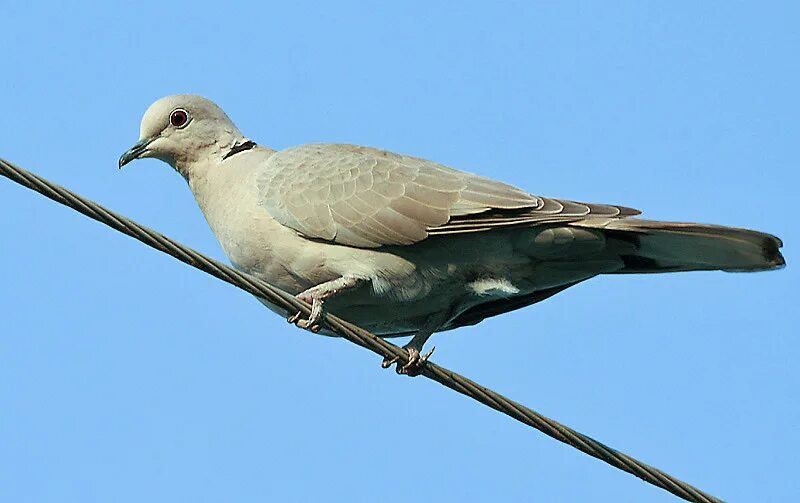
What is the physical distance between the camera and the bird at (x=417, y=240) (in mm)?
6926

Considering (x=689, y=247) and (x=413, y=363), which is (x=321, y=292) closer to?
(x=413, y=363)

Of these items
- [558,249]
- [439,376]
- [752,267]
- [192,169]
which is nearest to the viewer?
[439,376]

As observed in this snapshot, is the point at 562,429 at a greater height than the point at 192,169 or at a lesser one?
lesser

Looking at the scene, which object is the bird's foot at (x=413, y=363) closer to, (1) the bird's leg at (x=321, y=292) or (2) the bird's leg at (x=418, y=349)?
(2) the bird's leg at (x=418, y=349)

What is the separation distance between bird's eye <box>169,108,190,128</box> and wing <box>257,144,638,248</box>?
0.96 meters

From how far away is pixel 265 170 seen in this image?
759cm

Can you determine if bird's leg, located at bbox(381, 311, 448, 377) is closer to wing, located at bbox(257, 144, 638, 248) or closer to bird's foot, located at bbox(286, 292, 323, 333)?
bird's foot, located at bbox(286, 292, 323, 333)

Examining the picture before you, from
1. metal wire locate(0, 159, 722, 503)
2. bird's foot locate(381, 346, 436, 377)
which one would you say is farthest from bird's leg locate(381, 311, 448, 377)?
metal wire locate(0, 159, 722, 503)

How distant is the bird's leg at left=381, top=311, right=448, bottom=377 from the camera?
6719 mm

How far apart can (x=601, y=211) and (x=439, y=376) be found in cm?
153

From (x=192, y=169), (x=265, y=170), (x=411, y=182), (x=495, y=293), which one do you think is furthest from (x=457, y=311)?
(x=192, y=169)

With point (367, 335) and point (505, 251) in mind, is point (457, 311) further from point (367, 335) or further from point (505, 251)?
point (367, 335)

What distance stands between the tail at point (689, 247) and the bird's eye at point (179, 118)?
299cm

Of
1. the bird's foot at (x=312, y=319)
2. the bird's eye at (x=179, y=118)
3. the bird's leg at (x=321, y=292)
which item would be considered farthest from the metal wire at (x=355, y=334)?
the bird's eye at (x=179, y=118)
